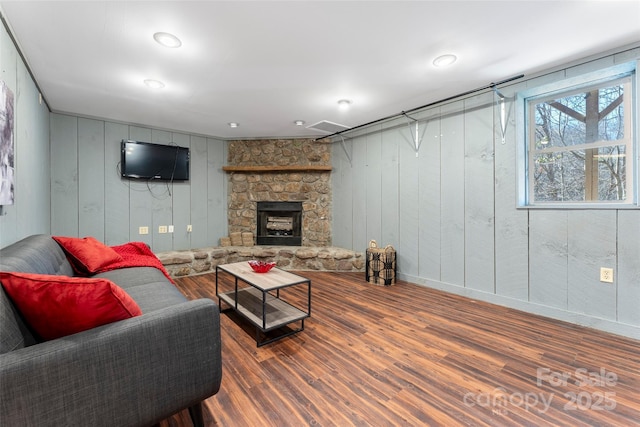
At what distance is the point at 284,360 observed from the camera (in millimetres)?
1856

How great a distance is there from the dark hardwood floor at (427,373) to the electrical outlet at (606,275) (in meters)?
0.43

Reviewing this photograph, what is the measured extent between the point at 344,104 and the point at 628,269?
2.94 meters

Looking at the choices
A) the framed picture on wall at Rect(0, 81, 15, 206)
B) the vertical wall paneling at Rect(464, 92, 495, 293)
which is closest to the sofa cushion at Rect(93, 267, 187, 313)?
the framed picture on wall at Rect(0, 81, 15, 206)

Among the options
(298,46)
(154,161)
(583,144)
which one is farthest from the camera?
(154,161)

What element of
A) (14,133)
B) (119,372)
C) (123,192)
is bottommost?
(119,372)

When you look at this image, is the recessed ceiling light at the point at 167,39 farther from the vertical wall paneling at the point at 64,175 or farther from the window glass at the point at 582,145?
the window glass at the point at 582,145

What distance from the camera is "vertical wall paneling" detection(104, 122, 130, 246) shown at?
12.4 ft

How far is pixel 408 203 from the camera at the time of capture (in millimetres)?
3611

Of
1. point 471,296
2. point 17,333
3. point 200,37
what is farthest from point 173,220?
point 471,296

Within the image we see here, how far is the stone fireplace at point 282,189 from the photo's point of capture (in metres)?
4.72

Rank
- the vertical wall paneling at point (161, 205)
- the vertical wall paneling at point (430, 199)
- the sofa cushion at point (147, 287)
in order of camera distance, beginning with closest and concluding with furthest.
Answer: the sofa cushion at point (147, 287) < the vertical wall paneling at point (430, 199) < the vertical wall paneling at point (161, 205)

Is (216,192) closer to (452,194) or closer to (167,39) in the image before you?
(167,39)

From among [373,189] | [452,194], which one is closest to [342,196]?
[373,189]

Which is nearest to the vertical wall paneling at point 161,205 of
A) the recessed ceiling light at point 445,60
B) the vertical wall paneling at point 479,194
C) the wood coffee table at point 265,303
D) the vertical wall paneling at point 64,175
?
the vertical wall paneling at point 64,175
